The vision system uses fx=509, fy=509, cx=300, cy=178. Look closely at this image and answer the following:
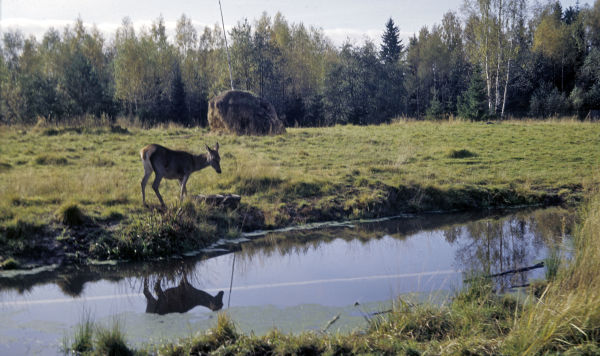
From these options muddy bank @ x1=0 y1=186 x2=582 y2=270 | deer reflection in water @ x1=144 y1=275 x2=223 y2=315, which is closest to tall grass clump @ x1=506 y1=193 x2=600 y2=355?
deer reflection in water @ x1=144 y1=275 x2=223 y2=315

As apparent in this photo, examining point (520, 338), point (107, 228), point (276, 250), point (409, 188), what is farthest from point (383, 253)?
point (107, 228)

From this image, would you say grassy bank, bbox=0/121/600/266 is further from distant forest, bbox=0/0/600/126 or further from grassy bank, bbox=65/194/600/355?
distant forest, bbox=0/0/600/126

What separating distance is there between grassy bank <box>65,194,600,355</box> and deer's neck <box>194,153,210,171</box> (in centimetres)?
701

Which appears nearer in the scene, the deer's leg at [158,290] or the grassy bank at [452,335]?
the grassy bank at [452,335]

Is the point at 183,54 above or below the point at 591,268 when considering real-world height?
above

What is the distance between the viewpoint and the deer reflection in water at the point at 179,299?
7884 mm

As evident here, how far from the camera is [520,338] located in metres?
5.67

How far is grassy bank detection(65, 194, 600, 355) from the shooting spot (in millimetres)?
5715

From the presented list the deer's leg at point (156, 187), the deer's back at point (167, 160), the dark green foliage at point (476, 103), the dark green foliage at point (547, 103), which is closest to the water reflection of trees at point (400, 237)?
the deer's leg at point (156, 187)

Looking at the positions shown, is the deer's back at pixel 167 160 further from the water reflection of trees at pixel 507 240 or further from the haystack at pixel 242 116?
the haystack at pixel 242 116

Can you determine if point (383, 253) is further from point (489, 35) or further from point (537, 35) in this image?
point (537, 35)

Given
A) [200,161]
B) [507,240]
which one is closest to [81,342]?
[200,161]

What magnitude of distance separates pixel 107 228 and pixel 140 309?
3.16 meters

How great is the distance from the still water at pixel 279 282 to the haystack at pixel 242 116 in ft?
47.5
